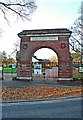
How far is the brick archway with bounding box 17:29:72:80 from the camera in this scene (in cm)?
3516

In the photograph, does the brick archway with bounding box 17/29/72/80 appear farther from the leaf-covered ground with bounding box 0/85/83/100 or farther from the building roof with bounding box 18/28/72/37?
the leaf-covered ground with bounding box 0/85/83/100

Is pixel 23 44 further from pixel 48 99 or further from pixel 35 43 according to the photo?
pixel 48 99

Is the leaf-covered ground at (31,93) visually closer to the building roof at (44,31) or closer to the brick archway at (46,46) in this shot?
the brick archway at (46,46)

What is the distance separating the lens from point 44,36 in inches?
1399

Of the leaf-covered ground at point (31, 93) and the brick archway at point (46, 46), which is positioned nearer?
the leaf-covered ground at point (31, 93)

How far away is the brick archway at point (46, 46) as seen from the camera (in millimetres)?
35156

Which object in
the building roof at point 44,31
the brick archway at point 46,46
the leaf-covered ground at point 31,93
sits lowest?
the leaf-covered ground at point 31,93

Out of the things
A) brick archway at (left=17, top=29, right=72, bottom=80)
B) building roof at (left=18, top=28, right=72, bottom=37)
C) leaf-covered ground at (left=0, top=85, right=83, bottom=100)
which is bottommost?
leaf-covered ground at (left=0, top=85, right=83, bottom=100)

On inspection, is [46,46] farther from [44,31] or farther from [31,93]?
[31,93]

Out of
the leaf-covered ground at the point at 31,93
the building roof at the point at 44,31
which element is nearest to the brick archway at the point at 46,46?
the building roof at the point at 44,31

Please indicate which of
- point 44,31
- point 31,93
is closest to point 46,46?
point 44,31

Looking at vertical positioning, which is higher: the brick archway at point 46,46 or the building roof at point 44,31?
the building roof at point 44,31

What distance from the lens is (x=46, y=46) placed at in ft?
116

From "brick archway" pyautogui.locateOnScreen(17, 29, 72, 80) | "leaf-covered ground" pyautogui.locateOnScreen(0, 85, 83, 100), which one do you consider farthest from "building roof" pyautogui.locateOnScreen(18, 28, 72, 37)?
"leaf-covered ground" pyautogui.locateOnScreen(0, 85, 83, 100)
